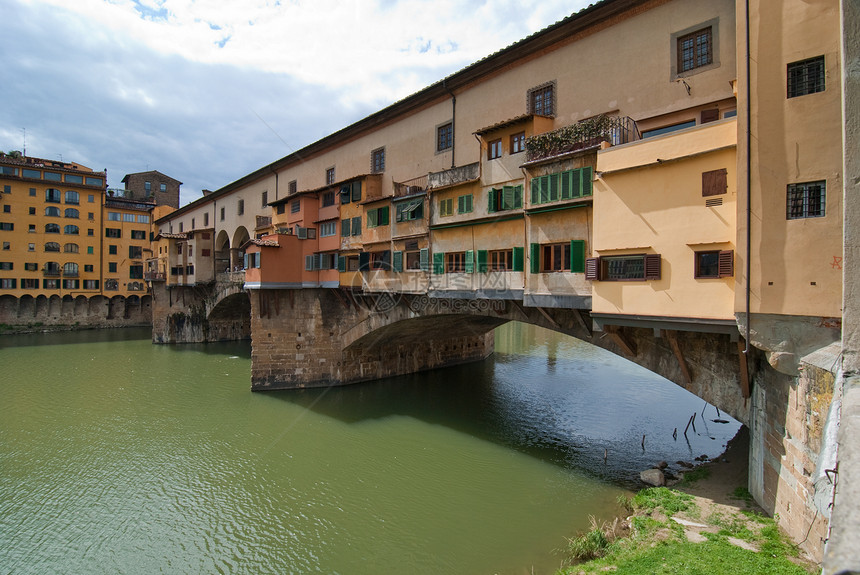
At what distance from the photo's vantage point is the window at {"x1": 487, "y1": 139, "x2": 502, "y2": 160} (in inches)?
593

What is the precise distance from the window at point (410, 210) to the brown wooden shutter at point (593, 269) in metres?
8.38

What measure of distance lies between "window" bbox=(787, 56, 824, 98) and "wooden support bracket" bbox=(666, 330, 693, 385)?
551 cm

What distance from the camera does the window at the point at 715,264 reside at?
9039 millimetres

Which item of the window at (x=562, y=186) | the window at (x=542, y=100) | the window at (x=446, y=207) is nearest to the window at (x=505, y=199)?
the window at (x=562, y=186)

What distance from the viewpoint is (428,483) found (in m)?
14.1

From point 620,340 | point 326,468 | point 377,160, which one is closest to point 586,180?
point 620,340

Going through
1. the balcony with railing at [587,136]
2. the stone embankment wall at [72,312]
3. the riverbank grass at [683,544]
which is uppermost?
the balcony with railing at [587,136]

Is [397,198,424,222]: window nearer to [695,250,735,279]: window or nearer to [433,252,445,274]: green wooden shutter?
[433,252,445,274]: green wooden shutter

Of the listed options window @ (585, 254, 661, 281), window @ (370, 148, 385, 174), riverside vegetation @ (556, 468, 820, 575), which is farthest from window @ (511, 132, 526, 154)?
riverside vegetation @ (556, 468, 820, 575)

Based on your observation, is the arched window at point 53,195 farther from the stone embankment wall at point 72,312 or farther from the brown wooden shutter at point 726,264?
the brown wooden shutter at point 726,264

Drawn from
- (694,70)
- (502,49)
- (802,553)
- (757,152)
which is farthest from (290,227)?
(802,553)

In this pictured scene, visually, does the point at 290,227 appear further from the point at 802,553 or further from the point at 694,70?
the point at 802,553

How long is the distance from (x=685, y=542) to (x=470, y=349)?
22501mm

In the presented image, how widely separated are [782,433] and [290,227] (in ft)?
78.4
